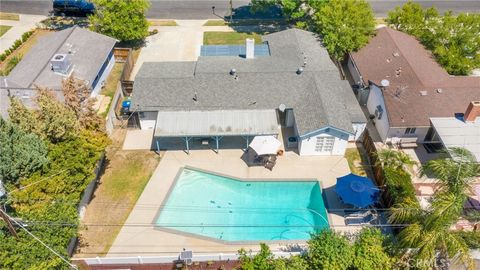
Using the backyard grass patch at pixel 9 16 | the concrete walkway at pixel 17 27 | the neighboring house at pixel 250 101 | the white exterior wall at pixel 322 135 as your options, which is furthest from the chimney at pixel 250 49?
the backyard grass patch at pixel 9 16

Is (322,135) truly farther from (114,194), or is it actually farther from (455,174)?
(114,194)

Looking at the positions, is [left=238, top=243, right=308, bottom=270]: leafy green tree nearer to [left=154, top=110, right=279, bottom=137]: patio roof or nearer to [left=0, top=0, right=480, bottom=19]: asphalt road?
[left=154, top=110, right=279, bottom=137]: patio roof

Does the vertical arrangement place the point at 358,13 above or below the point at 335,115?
above

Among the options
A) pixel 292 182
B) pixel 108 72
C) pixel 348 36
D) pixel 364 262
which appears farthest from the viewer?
pixel 108 72

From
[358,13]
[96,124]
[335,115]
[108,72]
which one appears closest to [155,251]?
[96,124]

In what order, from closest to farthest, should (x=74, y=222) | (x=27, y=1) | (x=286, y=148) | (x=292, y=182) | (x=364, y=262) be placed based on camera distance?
(x=364, y=262) → (x=74, y=222) → (x=292, y=182) → (x=286, y=148) → (x=27, y=1)

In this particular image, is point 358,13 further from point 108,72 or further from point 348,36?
point 108,72
